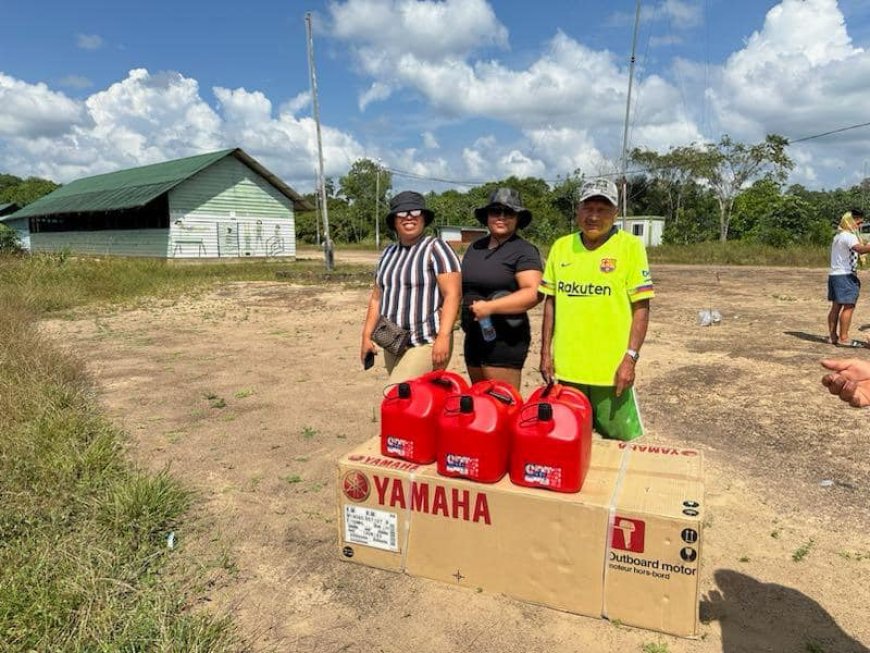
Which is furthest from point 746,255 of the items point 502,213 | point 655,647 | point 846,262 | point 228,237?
point 655,647

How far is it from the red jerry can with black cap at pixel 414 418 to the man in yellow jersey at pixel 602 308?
1.98 feet

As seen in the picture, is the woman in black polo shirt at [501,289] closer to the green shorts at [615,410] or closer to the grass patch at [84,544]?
the green shorts at [615,410]

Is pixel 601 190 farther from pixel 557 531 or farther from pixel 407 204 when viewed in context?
pixel 557 531

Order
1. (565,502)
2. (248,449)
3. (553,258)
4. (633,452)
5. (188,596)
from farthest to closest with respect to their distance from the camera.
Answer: (248,449)
(553,258)
(633,452)
(188,596)
(565,502)

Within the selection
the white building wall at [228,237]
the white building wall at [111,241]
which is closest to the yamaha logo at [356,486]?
the white building wall at [111,241]

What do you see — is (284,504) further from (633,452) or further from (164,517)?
(633,452)

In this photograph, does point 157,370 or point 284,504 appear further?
point 157,370

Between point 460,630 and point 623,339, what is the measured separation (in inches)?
55.6

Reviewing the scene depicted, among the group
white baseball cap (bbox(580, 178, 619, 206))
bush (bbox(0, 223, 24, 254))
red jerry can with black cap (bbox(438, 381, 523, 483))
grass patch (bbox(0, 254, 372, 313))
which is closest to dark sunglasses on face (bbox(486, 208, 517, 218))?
white baseball cap (bbox(580, 178, 619, 206))

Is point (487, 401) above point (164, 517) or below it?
above

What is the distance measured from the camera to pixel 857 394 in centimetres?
168

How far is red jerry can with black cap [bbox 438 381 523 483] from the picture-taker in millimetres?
2266

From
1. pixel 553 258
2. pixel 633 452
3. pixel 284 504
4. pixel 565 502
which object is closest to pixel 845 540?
pixel 633 452

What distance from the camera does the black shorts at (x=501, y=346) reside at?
10.1 feet
